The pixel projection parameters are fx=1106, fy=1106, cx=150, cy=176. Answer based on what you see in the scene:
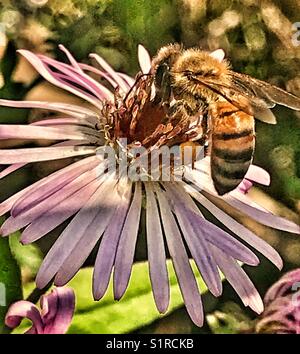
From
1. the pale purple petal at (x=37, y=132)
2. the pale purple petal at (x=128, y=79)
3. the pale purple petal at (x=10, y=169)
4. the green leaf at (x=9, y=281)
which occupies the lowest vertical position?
the green leaf at (x=9, y=281)

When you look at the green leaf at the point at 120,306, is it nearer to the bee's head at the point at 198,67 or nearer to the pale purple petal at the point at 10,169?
the pale purple petal at the point at 10,169

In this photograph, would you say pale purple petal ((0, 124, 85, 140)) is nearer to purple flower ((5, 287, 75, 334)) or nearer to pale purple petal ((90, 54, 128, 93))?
pale purple petal ((90, 54, 128, 93))

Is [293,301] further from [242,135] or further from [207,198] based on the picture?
[242,135]

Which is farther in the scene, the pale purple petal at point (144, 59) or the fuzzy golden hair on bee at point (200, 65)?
the pale purple petal at point (144, 59)

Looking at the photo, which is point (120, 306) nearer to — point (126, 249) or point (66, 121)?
point (126, 249)

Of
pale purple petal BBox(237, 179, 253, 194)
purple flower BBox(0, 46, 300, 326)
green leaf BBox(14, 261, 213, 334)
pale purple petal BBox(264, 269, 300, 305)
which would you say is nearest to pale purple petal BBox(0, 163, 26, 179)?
purple flower BBox(0, 46, 300, 326)

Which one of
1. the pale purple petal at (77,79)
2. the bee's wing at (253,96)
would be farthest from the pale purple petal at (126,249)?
the bee's wing at (253,96)
